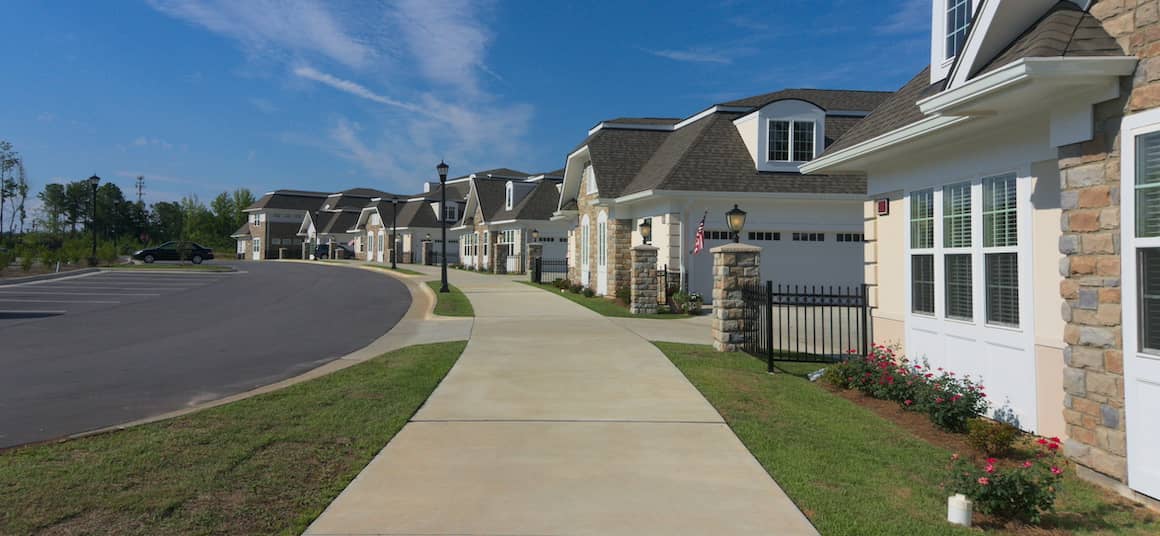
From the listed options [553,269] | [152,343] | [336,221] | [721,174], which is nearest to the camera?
[152,343]

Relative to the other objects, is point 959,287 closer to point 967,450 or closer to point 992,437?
point 967,450

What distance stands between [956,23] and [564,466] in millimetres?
7404

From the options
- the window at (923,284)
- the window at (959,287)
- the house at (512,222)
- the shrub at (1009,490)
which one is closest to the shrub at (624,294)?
the window at (923,284)

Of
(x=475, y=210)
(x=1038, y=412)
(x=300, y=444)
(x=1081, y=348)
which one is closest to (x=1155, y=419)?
(x=1081, y=348)

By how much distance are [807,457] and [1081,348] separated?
2.37 meters

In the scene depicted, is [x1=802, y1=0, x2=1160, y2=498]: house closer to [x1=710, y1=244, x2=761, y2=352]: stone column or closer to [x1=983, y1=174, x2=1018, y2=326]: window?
[x1=983, y1=174, x2=1018, y2=326]: window

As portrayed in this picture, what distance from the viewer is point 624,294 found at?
868 inches

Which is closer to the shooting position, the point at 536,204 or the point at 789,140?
the point at 789,140

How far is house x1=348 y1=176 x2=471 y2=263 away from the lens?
5681cm

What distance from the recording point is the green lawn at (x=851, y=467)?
15.4 feet

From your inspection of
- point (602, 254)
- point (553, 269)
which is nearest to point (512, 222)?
point (553, 269)

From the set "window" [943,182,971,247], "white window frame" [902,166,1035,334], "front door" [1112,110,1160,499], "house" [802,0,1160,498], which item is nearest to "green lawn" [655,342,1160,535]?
"front door" [1112,110,1160,499]

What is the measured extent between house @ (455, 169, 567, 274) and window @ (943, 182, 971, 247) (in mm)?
30658

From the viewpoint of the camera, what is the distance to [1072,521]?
479 centimetres
